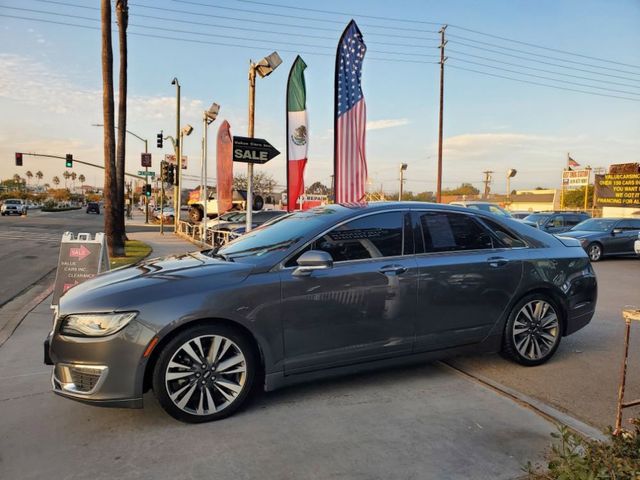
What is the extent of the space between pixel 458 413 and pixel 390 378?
806mm

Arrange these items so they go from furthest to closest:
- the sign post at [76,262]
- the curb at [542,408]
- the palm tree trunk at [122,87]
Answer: the palm tree trunk at [122,87]
the sign post at [76,262]
the curb at [542,408]

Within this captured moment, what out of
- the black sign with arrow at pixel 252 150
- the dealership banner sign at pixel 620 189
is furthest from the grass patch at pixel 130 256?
the dealership banner sign at pixel 620 189

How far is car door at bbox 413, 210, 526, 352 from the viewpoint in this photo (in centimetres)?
418

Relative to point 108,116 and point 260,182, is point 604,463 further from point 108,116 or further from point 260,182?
point 260,182

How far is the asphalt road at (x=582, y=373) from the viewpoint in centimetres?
390

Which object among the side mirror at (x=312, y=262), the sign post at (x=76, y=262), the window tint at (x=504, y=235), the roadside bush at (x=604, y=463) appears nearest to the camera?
the roadside bush at (x=604, y=463)

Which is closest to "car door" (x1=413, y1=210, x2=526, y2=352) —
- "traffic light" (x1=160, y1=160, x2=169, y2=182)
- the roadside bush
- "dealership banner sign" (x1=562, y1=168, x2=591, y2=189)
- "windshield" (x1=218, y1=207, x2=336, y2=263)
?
"windshield" (x1=218, y1=207, x2=336, y2=263)

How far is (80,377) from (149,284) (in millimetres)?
770

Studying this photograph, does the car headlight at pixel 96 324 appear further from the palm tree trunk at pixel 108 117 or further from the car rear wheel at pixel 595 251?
the car rear wheel at pixel 595 251

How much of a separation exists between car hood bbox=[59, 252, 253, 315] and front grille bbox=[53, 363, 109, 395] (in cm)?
39

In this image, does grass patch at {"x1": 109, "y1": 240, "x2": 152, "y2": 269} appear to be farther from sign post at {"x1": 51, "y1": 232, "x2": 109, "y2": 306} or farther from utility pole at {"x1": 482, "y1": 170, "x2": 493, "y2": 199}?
utility pole at {"x1": 482, "y1": 170, "x2": 493, "y2": 199}

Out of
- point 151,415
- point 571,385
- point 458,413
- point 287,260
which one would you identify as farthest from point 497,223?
point 151,415

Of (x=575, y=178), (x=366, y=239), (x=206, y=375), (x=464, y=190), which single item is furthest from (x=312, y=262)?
(x=464, y=190)

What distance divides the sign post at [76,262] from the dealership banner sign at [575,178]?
47.9 m
